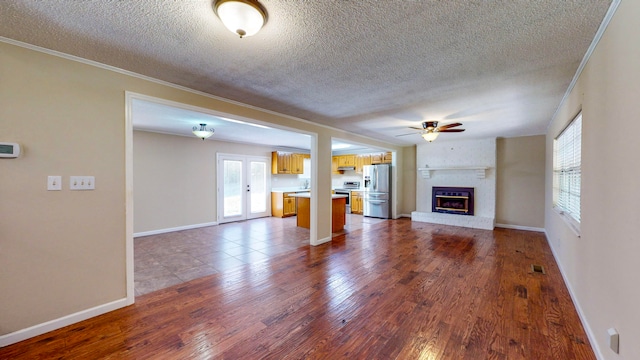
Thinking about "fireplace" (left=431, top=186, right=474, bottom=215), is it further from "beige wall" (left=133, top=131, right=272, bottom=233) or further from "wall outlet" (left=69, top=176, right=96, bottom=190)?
"wall outlet" (left=69, top=176, right=96, bottom=190)

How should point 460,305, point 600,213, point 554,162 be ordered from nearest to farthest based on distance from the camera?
point 600,213, point 460,305, point 554,162

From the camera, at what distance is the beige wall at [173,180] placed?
18.5ft

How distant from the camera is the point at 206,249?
4.59 metres

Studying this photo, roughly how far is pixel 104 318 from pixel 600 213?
4276mm

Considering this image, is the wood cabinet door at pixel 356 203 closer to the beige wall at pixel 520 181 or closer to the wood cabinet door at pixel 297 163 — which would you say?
the wood cabinet door at pixel 297 163

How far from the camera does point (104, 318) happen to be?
7.72 feet

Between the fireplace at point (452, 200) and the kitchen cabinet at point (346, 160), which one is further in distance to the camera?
the kitchen cabinet at point (346, 160)

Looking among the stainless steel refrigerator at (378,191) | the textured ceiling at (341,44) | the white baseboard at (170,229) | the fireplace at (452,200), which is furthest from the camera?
the stainless steel refrigerator at (378,191)

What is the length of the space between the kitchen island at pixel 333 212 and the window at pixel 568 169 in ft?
12.9

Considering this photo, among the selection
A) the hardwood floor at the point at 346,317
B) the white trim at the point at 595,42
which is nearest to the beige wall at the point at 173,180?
the hardwood floor at the point at 346,317

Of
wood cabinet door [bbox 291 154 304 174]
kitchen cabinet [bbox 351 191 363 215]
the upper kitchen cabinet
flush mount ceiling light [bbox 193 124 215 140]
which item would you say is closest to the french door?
wood cabinet door [bbox 291 154 304 174]

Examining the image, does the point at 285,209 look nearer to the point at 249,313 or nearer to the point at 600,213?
the point at 249,313

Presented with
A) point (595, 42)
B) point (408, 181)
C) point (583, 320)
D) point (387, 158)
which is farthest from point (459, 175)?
point (595, 42)

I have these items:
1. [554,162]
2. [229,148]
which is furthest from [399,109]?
[229,148]
